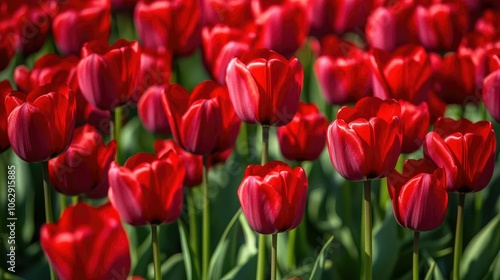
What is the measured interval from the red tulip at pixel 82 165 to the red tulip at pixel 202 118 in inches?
4.2

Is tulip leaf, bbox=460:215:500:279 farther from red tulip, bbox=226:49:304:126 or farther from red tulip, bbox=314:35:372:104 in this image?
red tulip, bbox=226:49:304:126

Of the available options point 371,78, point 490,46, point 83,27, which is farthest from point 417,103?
point 83,27

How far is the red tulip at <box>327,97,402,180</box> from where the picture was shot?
42.7 inches

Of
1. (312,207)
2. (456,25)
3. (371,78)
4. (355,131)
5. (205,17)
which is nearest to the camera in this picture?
(355,131)

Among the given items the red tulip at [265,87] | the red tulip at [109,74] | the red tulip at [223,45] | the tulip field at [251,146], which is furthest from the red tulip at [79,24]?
the red tulip at [265,87]

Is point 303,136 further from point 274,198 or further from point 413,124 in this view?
point 274,198

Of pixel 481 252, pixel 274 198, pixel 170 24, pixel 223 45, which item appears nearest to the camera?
pixel 274 198

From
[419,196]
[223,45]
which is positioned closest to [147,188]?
[419,196]

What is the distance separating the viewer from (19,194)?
1.65 meters

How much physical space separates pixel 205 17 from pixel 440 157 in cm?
98

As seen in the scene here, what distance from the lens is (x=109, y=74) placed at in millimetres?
1317

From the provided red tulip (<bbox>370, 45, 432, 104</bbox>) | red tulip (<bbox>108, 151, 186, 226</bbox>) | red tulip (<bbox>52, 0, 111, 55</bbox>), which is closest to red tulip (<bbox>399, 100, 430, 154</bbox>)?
red tulip (<bbox>370, 45, 432, 104</bbox>)

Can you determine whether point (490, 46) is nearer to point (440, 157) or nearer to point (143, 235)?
point (440, 157)

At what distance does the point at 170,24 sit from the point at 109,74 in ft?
1.33
